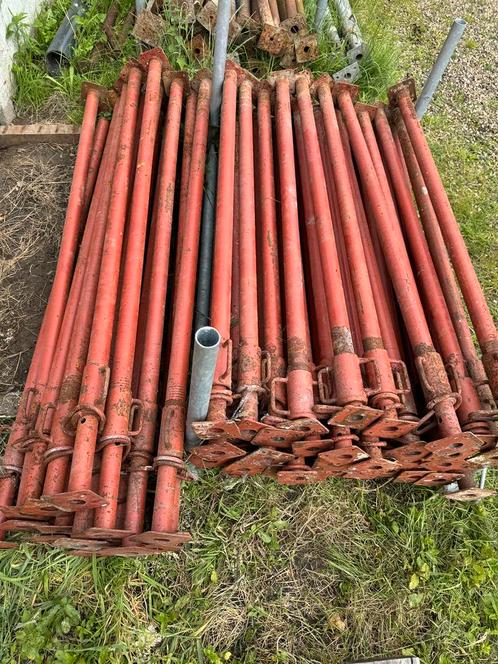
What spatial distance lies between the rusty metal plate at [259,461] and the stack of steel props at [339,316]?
1cm

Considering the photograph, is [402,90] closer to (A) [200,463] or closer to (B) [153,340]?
(B) [153,340]

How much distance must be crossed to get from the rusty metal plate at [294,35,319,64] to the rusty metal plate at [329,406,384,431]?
135 inches

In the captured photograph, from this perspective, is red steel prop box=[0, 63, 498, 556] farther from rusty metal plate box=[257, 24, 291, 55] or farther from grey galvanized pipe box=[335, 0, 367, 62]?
grey galvanized pipe box=[335, 0, 367, 62]

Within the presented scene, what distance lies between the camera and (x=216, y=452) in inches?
103

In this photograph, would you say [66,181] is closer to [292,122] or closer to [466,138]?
[292,122]

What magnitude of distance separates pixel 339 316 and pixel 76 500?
5.06 feet

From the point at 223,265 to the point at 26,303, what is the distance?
1.59m

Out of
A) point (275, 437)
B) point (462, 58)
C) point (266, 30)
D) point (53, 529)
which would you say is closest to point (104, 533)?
point (53, 529)

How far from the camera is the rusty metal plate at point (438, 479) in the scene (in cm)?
297

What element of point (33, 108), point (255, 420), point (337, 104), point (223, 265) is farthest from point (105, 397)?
point (33, 108)

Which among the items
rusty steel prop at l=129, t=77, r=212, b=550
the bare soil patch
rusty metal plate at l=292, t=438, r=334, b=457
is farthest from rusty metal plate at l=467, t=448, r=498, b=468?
the bare soil patch

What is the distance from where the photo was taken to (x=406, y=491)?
3352 mm

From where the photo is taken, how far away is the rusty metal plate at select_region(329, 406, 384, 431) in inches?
93.7

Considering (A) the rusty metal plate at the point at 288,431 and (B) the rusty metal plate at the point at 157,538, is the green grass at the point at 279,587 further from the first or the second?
(A) the rusty metal plate at the point at 288,431
